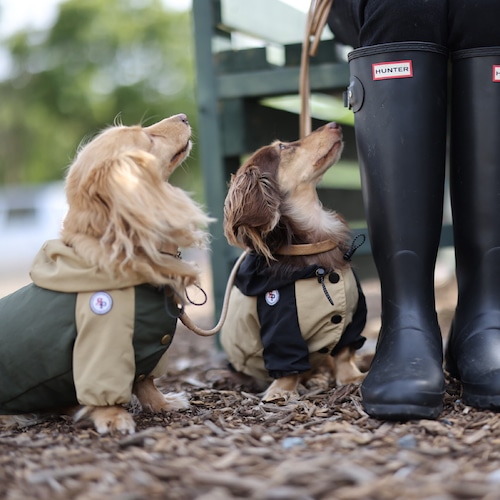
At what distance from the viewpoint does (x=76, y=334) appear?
2.21 metres

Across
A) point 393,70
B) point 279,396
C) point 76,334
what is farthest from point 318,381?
point 393,70

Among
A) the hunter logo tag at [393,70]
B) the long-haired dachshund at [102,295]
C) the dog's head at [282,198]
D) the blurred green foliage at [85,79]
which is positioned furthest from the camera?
the blurred green foliage at [85,79]

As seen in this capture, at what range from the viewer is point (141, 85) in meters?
26.4

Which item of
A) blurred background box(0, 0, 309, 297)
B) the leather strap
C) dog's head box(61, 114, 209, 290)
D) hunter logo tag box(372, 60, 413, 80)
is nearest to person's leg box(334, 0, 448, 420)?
hunter logo tag box(372, 60, 413, 80)

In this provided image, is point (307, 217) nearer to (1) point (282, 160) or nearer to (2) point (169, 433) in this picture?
(1) point (282, 160)

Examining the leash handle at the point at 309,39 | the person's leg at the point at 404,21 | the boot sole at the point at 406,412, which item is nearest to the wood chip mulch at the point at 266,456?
the boot sole at the point at 406,412

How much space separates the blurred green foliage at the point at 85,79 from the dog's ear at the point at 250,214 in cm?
2217

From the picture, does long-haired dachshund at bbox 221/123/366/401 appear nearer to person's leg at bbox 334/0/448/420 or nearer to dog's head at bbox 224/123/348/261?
dog's head at bbox 224/123/348/261

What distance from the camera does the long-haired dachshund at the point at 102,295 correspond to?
2.19m

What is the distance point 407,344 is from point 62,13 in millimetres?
27087

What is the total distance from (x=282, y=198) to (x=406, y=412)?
116 centimetres

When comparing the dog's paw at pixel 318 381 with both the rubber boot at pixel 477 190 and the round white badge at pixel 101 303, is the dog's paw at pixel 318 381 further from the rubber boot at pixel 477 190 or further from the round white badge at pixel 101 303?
the round white badge at pixel 101 303

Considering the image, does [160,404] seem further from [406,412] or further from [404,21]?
[404,21]

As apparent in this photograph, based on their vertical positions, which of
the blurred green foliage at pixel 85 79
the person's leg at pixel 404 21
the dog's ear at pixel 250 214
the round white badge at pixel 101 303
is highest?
the blurred green foliage at pixel 85 79
